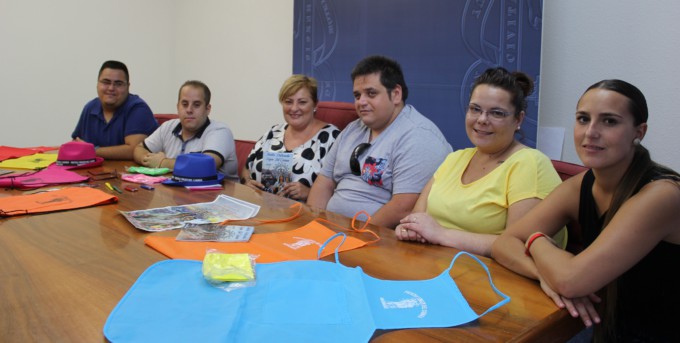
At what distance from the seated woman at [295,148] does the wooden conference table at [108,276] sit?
0.94 metres

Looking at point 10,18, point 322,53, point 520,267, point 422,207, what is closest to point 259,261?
point 520,267

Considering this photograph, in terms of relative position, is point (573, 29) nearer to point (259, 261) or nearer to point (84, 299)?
point (259, 261)

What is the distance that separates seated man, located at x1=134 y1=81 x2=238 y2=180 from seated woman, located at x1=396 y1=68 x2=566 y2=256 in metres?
1.34

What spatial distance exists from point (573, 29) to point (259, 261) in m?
1.96

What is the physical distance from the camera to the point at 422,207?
1.76 metres

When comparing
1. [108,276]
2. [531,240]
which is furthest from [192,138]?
[531,240]

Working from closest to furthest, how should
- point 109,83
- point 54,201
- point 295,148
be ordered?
1. point 54,201
2. point 295,148
3. point 109,83

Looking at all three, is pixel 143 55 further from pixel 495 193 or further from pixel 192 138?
pixel 495 193

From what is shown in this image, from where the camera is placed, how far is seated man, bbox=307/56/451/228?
6.48 ft

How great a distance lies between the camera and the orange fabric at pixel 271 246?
1.13m

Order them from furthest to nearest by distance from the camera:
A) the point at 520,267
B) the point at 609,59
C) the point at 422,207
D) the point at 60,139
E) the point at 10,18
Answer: the point at 60,139 < the point at 10,18 < the point at 609,59 < the point at 422,207 < the point at 520,267

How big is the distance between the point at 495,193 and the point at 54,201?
1.45m

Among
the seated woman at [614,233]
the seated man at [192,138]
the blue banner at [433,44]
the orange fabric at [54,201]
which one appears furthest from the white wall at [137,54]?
the seated woman at [614,233]

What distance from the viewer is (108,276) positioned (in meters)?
1.00
